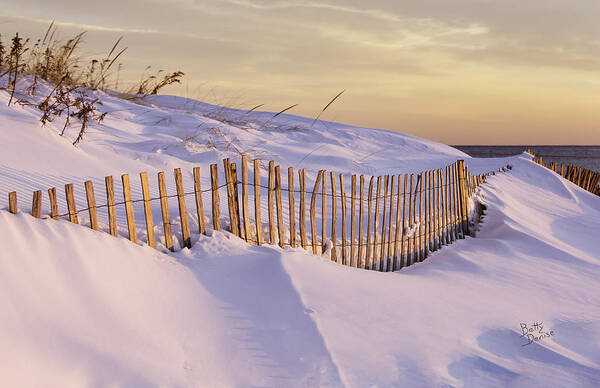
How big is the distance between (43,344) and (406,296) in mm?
2474

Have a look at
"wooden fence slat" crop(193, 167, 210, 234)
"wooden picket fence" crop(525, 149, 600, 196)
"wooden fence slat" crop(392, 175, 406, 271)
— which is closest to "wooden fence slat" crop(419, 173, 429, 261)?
"wooden fence slat" crop(392, 175, 406, 271)

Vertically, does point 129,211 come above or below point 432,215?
above

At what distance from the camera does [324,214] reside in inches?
206

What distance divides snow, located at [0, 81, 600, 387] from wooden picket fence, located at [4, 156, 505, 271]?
0.19 m

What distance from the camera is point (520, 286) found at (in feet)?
17.3

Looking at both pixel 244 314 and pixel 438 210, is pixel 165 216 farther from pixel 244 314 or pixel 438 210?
pixel 438 210

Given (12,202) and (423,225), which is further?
(423,225)

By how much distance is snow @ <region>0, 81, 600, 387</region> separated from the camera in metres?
2.99

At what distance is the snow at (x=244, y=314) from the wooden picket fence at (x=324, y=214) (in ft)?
0.61

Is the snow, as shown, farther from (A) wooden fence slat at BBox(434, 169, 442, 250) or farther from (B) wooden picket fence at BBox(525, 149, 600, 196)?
(B) wooden picket fence at BBox(525, 149, 600, 196)

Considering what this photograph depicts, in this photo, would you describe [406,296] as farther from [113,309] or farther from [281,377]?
[113,309]

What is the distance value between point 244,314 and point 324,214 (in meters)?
1.86

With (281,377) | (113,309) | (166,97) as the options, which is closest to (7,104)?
(113,309)

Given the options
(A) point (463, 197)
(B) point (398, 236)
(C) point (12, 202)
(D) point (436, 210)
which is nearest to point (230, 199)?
(C) point (12, 202)
